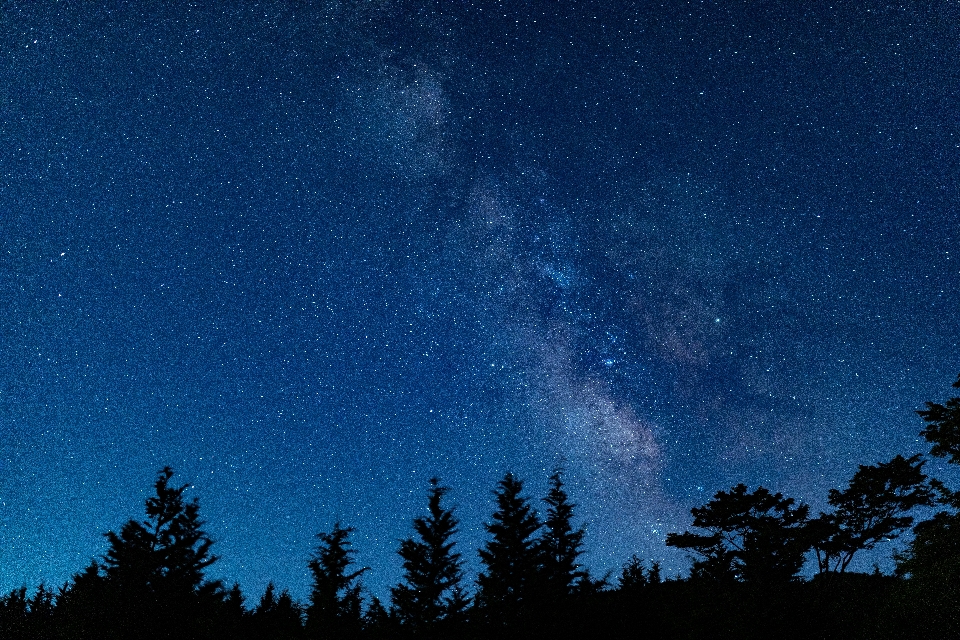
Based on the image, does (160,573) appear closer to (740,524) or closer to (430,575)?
(430,575)

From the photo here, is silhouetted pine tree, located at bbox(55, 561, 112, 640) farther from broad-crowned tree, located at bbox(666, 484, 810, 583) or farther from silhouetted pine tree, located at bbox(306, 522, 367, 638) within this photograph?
broad-crowned tree, located at bbox(666, 484, 810, 583)

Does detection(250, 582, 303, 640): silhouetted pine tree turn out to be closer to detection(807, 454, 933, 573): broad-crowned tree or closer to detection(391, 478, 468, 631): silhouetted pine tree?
detection(391, 478, 468, 631): silhouetted pine tree

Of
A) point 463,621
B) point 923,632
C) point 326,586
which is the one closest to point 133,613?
point 326,586

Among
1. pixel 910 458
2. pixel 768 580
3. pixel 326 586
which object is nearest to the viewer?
Result: pixel 768 580

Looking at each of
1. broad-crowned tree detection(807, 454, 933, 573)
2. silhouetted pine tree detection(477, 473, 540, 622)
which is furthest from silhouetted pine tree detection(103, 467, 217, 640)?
broad-crowned tree detection(807, 454, 933, 573)

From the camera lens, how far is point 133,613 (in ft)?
98.6

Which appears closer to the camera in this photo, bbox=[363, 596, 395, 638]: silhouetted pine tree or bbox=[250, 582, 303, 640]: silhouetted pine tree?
bbox=[363, 596, 395, 638]: silhouetted pine tree

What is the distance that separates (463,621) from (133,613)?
53.5ft

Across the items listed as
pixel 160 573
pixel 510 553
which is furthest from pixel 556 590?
pixel 160 573

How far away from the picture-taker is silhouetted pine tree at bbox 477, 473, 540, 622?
3300cm

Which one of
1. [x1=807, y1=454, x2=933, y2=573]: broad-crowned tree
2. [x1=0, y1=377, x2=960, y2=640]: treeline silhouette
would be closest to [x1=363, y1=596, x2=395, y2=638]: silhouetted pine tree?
[x1=0, y1=377, x2=960, y2=640]: treeline silhouette

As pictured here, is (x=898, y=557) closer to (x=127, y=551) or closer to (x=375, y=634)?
(x=375, y=634)

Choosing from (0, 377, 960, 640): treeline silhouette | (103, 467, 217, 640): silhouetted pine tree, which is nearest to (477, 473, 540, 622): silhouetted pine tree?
(0, 377, 960, 640): treeline silhouette

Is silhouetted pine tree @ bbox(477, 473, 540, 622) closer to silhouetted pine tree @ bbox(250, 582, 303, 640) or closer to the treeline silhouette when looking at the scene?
the treeline silhouette
